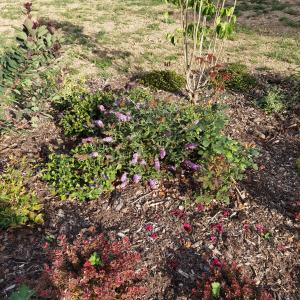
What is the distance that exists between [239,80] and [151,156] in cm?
360

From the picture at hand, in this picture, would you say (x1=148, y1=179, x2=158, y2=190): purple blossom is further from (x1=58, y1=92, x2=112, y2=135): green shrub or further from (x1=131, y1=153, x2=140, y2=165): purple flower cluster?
(x1=58, y1=92, x2=112, y2=135): green shrub

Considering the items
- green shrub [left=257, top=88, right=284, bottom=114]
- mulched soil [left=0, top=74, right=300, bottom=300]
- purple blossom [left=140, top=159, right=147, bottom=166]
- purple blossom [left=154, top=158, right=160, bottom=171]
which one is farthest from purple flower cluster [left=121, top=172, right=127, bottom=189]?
green shrub [left=257, top=88, right=284, bottom=114]

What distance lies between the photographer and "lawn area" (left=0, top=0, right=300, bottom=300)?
3430 millimetres

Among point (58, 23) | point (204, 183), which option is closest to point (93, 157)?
point (204, 183)

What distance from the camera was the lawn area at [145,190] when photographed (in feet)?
11.3

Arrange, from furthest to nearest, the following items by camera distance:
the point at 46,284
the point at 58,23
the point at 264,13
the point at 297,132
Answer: the point at 264,13
the point at 58,23
the point at 297,132
the point at 46,284

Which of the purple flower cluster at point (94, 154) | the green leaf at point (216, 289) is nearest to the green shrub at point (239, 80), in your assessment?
the purple flower cluster at point (94, 154)

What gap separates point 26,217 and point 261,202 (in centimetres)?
289

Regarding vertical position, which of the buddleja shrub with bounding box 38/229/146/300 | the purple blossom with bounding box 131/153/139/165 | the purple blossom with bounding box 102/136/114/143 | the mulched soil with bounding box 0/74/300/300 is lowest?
the mulched soil with bounding box 0/74/300/300

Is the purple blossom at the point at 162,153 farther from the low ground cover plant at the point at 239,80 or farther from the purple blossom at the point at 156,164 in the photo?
the low ground cover plant at the point at 239,80

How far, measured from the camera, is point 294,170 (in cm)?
508

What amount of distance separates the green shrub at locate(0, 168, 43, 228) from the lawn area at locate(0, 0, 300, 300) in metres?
0.02

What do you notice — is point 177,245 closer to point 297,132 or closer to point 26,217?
point 26,217

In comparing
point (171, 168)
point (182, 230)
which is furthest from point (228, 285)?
point (171, 168)
